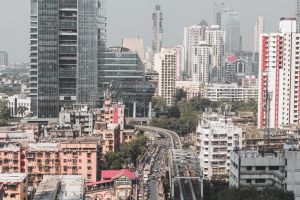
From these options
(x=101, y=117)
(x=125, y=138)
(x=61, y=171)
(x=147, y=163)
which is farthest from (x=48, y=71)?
(x=61, y=171)

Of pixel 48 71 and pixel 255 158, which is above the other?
pixel 48 71

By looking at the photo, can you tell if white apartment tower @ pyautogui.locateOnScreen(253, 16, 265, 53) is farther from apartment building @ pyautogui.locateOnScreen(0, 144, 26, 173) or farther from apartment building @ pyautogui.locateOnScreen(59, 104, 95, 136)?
apartment building @ pyautogui.locateOnScreen(0, 144, 26, 173)

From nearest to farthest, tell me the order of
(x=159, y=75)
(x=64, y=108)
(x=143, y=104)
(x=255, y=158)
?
(x=255, y=158), (x=64, y=108), (x=143, y=104), (x=159, y=75)

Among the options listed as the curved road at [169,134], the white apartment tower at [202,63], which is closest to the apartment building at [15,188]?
the curved road at [169,134]

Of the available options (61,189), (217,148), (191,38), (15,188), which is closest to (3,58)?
(191,38)

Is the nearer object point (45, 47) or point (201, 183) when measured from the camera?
point (201, 183)

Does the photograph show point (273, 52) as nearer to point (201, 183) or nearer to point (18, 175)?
point (201, 183)

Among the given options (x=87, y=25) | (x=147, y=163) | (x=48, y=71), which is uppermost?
(x=87, y=25)

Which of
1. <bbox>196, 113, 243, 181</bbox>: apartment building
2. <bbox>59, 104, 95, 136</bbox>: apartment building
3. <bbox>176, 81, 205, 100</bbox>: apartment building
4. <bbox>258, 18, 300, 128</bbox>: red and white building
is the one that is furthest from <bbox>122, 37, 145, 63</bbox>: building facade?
<bbox>196, 113, 243, 181</bbox>: apartment building
